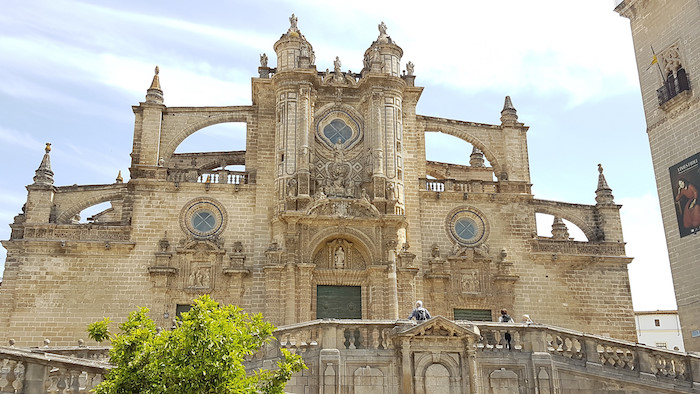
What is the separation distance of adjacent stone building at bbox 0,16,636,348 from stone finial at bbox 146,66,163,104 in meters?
0.08

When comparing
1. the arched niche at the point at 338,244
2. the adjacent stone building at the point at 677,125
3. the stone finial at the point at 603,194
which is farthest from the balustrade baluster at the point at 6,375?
the stone finial at the point at 603,194

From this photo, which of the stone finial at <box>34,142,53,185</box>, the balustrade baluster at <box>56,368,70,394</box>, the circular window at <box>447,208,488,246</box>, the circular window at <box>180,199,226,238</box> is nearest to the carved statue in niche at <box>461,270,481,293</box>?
the circular window at <box>447,208,488,246</box>

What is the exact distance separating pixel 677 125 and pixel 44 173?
2098cm

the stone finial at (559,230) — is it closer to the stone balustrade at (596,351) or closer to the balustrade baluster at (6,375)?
the stone balustrade at (596,351)

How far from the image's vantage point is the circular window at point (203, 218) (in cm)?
2416

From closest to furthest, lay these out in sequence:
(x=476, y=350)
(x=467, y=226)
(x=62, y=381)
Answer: (x=62, y=381), (x=476, y=350), (x=467, y=226)

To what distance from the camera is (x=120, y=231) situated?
23641mm

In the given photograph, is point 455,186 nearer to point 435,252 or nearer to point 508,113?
point 435,252

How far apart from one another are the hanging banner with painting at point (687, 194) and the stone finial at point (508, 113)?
7.86m

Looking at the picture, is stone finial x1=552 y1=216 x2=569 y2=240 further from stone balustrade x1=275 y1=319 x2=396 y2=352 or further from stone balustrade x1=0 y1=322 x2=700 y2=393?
stone balustrade x1=275 y1=319 x2=396 y2=352

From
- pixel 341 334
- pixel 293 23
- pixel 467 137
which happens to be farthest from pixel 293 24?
pixel 341 334

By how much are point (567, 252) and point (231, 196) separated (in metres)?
12.5

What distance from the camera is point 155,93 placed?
25.8 m

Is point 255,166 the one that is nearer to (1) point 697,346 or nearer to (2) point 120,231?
(2) point 120,231
